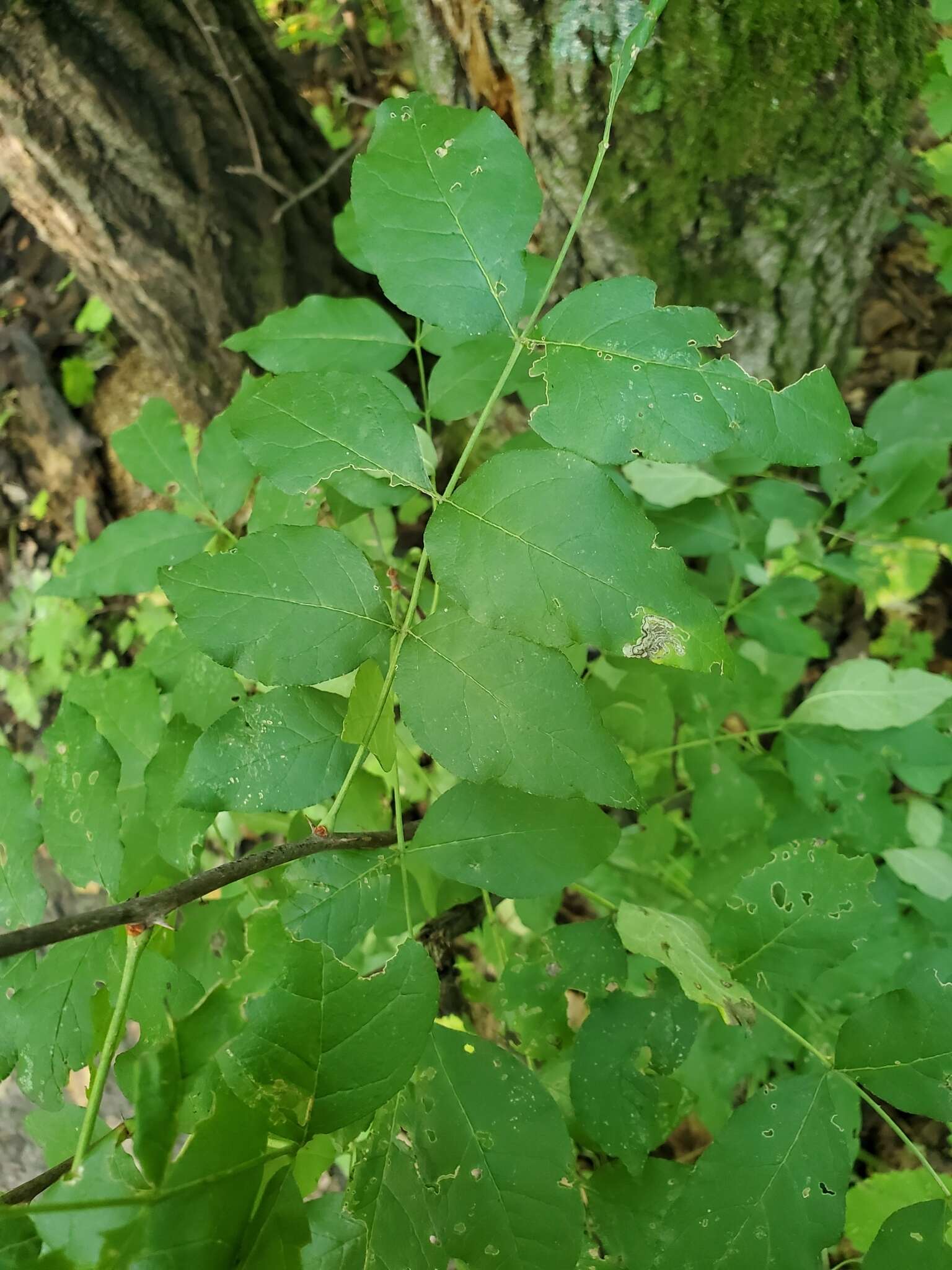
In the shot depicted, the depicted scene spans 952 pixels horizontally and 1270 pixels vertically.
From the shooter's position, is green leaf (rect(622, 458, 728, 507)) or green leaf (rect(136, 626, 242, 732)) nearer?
green leaf (rect(136, 626, 242, 732))

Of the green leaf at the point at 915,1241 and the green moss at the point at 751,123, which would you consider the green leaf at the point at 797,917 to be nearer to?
the green leaf at the point at 915,1241

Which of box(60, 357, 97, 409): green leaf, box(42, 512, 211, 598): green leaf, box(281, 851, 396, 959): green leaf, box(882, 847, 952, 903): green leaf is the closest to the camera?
box(281, 851, 396, 959): green leaf

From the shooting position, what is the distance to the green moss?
1.20m

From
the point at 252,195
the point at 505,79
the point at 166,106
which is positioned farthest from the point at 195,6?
the point at 505,79

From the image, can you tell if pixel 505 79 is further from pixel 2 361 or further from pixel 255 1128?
pixel 2 361

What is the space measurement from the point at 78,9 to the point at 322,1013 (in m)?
1.75

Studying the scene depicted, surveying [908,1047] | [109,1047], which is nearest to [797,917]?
[908,1047]

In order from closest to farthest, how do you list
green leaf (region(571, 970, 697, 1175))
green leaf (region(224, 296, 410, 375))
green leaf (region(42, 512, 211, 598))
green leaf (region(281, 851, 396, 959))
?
1. green leaf (region(281, 851, 396, 959))
2. green leaf (region(571, 970, 697, 1175))
3. green leaf (region(224, 296, 410, 375))
4. green leaf (region(42, 512, 211, 598))

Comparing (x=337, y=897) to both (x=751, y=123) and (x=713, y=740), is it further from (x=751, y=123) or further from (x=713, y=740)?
(x=751, y=123)

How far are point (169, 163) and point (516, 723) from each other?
62.2 inches

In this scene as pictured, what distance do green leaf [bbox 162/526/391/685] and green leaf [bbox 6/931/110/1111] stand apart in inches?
15.0

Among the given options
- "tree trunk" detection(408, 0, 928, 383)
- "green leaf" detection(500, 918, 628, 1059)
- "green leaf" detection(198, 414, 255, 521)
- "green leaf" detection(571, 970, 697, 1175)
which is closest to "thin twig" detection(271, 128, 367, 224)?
"tree trunk" detection(408, 0, 928, 383)

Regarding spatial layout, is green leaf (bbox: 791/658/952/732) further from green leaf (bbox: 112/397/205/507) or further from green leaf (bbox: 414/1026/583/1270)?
green leaf (bbox: 112/397/205/507)

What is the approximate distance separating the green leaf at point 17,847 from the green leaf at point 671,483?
1044 millimetres
